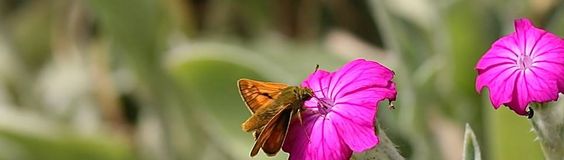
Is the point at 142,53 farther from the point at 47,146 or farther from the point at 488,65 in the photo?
the point at 488,65

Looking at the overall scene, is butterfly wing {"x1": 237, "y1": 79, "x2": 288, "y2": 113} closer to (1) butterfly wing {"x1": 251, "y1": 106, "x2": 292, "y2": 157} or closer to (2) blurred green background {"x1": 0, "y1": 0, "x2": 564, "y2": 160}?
(1) butterfly wing {"x1": 251, "y1": 106, "x2": 292, "y2": 157}

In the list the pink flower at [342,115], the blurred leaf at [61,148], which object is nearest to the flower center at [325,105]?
the pink flower at [342,115]

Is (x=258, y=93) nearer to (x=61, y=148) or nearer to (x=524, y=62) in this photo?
(x=524, y=62)

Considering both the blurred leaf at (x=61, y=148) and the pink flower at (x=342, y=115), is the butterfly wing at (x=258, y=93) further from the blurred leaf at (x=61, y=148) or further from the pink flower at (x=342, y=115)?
the blurred leaf at (x=61, y=148)

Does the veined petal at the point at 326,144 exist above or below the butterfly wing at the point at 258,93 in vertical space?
below

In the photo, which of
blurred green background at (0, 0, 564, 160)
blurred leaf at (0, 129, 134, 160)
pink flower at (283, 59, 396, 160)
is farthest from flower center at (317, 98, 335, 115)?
blurred leaf at (0, 129, 134, 160)

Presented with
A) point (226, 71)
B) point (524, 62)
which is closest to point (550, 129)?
point (524, 62)

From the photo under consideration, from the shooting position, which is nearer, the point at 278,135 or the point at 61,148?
the point at 278,135
